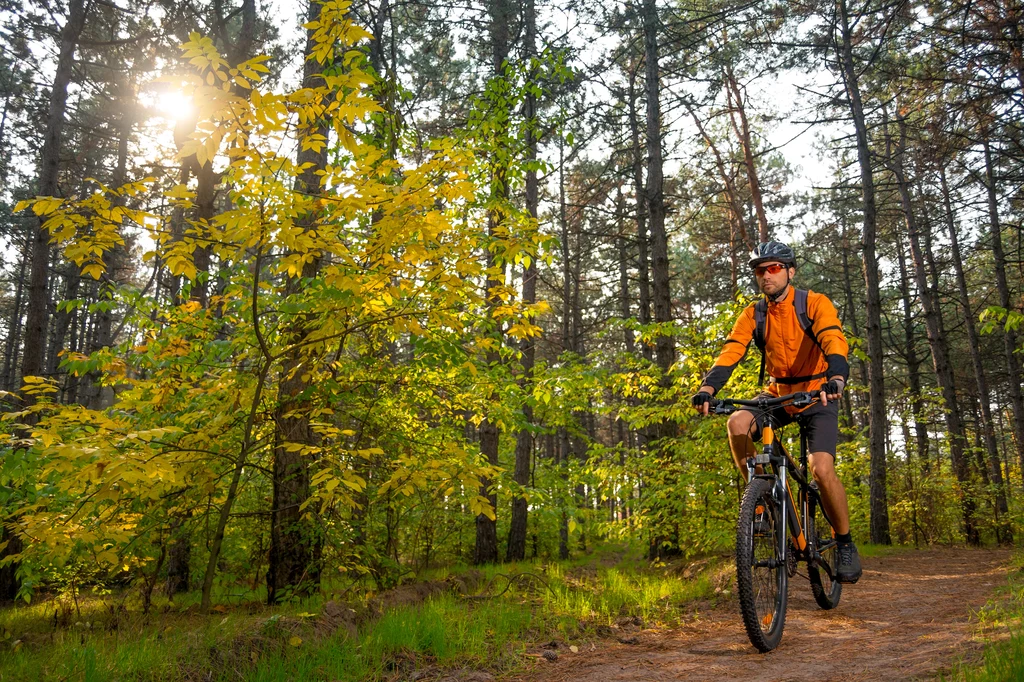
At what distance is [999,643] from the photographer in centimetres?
315

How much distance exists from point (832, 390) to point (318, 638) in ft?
11.7

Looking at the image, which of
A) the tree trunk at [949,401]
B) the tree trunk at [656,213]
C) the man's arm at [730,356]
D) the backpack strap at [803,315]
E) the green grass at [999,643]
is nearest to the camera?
the green grass at [999,643]

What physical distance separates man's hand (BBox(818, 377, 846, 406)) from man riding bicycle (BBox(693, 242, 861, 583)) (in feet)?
0.49

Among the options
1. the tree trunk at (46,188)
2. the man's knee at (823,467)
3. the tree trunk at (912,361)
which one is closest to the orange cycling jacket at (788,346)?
the man's knee at (823,467)

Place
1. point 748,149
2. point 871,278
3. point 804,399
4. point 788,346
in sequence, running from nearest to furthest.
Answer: point 804,399 < point 788,346 < point 871,278 < point 748,149

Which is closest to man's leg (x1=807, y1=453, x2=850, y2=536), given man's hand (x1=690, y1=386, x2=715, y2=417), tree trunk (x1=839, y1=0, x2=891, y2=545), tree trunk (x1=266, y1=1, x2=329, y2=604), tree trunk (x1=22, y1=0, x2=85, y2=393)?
man's hand (x1=690, y1=386, x2=715, y2=417)

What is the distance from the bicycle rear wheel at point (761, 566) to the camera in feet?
11.3

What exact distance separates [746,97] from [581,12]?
8217 millimetres

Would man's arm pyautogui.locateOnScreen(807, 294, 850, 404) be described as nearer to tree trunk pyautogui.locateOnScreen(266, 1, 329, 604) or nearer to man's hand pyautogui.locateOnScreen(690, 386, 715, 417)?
man's hand pyautogui.locateOnScreen(690, 386, 715, 417)

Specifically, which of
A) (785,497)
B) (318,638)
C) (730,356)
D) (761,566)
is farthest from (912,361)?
(318,638)

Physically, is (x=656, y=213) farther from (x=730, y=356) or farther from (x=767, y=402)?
(x=767, y=402)

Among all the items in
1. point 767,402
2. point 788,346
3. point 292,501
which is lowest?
point 292,501

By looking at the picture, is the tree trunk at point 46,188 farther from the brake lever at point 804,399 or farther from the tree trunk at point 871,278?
the tree trunk at point 871,278

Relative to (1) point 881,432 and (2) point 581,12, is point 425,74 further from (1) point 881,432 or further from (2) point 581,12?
(1) point 881,432
